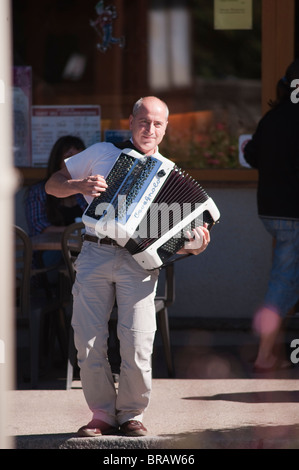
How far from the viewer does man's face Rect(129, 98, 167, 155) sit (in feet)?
15.4

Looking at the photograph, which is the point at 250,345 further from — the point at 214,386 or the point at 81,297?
the point at 81,297

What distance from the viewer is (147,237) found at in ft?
15.0

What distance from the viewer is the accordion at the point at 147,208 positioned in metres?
4.54

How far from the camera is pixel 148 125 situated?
4.69 m

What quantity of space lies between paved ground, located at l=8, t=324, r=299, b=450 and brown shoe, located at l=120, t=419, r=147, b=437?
1.8 inches

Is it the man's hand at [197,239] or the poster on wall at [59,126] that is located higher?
the poster on wall at [59,126]

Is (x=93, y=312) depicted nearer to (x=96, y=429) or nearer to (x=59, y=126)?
(x=96, y=429)

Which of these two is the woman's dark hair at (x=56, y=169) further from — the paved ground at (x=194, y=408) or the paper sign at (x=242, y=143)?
the paper sign at (x=242, y=143)

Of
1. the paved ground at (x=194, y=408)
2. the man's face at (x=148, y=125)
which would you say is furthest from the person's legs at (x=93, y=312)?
the man's face at (x=148, y=125)

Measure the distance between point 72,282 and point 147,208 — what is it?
1.53m

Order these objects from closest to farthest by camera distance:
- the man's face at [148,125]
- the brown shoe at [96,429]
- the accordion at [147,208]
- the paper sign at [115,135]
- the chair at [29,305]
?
the accordion at [147,208], the man's face at [148,125], the brown shoe at [96,429], the chair at [29,305], the paper sign at [115,135]

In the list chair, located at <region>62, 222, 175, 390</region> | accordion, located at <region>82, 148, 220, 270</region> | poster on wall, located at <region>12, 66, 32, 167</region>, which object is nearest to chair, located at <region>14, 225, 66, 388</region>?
chair, located at <region>62, 222, 175, 390</region>

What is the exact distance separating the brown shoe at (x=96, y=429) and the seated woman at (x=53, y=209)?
1.82 m
